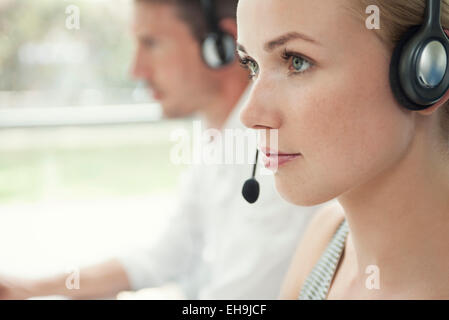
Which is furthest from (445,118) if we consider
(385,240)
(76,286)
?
(76,286)

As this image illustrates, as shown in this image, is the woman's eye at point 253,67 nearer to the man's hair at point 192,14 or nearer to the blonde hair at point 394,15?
the blonde hair at point 394,15

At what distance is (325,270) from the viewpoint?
851mm

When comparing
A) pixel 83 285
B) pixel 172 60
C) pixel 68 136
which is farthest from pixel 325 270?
pixel 68 136

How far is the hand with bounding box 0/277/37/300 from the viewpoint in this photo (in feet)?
3.00

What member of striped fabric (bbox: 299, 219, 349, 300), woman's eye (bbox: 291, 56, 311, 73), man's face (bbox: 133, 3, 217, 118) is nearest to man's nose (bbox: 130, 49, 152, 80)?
man's face (bbox: 133, 3, 217, 118)

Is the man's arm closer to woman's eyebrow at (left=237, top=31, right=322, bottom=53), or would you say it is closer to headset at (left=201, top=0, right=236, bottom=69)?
headset at (left=201, top=0, right=236, bottom=69)

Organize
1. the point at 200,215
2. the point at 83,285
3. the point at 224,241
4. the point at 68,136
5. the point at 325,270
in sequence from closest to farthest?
the point at 325,270
the point at 83,285
the point at 224,241
the point at 200,215
the point at 68,136

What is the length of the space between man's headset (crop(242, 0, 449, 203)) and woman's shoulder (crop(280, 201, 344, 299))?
360mm

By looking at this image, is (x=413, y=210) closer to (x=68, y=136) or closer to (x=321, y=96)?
(x=321, y=96)

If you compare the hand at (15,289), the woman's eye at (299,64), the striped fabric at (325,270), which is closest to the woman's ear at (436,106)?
the woman's eye at (299,64)

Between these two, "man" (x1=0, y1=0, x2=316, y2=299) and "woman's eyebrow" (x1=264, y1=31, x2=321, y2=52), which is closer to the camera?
"woman's eyebrow" (x1=264, y1=31, x2=321, y2=52)

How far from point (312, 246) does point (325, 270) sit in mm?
77
